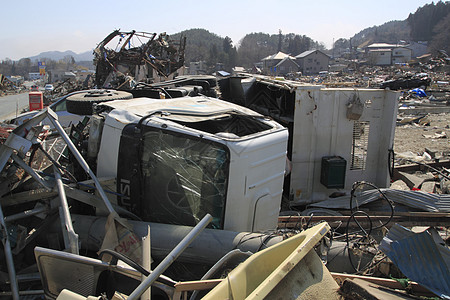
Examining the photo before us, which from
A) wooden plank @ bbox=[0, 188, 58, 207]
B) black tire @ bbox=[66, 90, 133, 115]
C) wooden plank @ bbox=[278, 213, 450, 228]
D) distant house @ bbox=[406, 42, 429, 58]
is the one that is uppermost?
distant house @ bbox=[406, 42, 429, 58]

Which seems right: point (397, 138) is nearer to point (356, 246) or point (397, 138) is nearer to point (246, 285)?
point (356, 246)

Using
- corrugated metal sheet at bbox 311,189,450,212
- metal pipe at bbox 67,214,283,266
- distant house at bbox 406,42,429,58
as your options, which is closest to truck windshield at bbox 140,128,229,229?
metal pipe at bbox 67,214,283,266

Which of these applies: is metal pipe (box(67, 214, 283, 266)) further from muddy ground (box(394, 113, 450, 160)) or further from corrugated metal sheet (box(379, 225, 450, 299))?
muddy ground (box(394, 113, 450, 160))

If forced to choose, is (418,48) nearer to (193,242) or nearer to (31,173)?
(193,242)

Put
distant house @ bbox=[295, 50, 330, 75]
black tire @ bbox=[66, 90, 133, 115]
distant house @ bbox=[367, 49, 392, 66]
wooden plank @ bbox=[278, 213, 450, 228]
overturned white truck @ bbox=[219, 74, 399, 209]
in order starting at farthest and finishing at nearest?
distant house @ bbox=[295, 50, 330, 75] < distant house @ bbox=[367, 49, 392, 66] < overturned white truck @ bbox=[219, 74, 399, 209] < wooden plank @ bbox=[278, 213, 450, 228] < black tire @ bbox=[66, 90, 133, 115]

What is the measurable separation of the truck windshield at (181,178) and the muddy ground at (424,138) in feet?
25.8

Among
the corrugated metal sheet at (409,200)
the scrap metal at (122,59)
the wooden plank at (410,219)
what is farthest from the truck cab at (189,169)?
the scrap metal at (122,59)

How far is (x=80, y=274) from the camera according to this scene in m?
2.50

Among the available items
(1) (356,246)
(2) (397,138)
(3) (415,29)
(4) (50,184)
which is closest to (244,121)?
(1) (356,246)

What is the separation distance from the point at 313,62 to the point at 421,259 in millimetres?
82401

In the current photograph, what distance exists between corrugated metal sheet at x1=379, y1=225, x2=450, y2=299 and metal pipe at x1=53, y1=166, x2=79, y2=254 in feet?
8.19

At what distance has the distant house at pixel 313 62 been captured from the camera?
79500 mm

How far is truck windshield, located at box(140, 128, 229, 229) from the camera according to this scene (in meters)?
3.12

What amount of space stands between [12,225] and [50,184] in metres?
0.45
